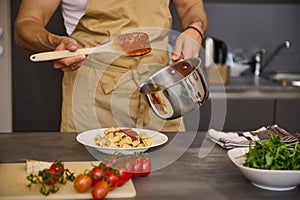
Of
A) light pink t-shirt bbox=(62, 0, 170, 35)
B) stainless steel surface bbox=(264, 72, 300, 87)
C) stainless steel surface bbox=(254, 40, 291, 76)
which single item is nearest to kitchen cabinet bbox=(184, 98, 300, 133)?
A: stainless steel surface bbox=(264, 72, 300, 87)

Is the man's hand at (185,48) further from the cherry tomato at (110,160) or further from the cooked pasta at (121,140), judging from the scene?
the cherry tomato at (110,160)

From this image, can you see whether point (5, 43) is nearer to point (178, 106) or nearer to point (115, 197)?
point (178, 106)

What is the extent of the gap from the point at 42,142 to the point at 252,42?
197 cm

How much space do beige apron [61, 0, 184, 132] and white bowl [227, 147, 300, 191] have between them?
697 mm

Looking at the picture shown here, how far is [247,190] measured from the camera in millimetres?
Result: 1392

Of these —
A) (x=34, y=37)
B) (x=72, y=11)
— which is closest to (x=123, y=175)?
(x=34, y=37)

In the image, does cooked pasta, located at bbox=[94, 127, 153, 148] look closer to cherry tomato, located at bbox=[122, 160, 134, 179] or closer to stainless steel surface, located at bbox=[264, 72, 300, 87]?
cherry tomato, located at bbox=[122, 160, 134, 179]

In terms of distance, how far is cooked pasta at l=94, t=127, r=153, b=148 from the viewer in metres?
1.61

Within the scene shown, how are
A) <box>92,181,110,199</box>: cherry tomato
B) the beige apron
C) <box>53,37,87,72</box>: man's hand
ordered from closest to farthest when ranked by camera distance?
<box>92,181,110,199</box>: cherry tomato → <box>53,37,87,72</box>: man's hand → the beige apron

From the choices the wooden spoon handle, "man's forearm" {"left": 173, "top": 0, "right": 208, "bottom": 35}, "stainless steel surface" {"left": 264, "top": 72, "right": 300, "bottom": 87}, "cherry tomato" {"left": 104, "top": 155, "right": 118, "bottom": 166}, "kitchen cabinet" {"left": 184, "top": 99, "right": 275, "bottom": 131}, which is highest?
"man's forearm" {"left": 173, "top": 0, "right": 208, "bottom": 35}

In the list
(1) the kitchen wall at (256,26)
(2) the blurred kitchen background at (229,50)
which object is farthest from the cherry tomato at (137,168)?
(1) the kitchen wall at (256,26)

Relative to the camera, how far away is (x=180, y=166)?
1.58 metres

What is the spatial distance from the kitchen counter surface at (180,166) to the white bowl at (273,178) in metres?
0.02

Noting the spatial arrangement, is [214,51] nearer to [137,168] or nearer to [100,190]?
[137,168]
